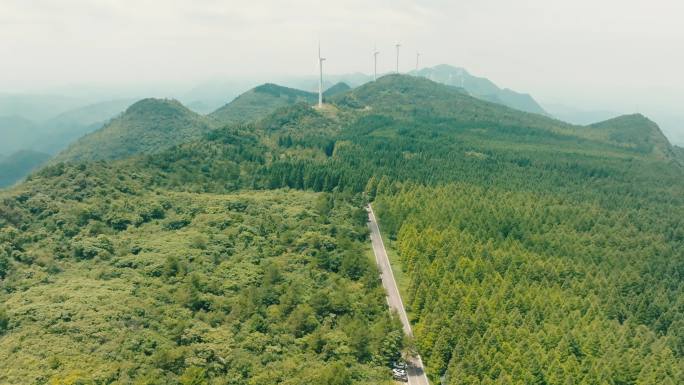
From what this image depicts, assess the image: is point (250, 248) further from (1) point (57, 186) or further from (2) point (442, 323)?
(1) point (57, 186)

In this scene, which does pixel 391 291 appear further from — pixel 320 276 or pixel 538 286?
pixel 538 286

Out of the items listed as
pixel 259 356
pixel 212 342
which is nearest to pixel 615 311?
pixel 259 356

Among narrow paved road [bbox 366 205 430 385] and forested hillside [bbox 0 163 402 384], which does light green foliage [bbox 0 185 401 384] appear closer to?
forested hillside [bbox 0 163 402 384]

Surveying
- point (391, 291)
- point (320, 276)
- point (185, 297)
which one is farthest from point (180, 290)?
point (391, 291)

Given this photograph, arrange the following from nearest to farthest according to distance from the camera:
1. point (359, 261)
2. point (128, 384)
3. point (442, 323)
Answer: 1. point (128, 384)
2. point (442, 323)
3. point (359, 261)

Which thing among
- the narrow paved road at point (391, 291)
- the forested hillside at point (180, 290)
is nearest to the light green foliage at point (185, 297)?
the forested hillside at point (180, 290)

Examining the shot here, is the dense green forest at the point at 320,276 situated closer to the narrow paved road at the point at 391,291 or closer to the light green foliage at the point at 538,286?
the light green foliage at the point at 538,286

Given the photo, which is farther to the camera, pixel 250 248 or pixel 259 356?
pixel 250 248

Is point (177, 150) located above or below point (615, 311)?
above
